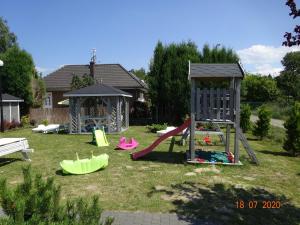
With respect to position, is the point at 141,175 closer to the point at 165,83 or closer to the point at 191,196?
the point at 191,196

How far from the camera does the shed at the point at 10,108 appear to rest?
2272 centimetres

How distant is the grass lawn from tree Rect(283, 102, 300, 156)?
0.75 meters

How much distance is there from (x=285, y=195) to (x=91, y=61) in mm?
29731

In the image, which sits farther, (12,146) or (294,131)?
(294,131)

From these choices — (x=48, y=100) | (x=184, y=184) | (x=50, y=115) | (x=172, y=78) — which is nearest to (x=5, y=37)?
(x=48, y=100)

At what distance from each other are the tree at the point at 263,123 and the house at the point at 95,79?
53.5 feet

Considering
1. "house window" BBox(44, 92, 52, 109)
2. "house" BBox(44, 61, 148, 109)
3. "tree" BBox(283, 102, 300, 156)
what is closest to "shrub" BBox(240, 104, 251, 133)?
"tree" BBox(283, 102, 300, 156)

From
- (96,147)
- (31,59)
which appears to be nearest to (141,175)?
(96,147)

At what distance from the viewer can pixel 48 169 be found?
961cm

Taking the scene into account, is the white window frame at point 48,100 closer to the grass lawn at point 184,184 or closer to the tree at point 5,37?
the tree at point 5,37

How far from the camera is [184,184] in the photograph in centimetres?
786

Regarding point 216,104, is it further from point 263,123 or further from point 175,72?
point 175,72

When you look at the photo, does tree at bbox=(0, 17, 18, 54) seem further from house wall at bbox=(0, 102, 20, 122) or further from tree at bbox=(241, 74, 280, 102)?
tree at bbox=(241, 74, 280, 102)

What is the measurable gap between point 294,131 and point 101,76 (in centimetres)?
2574
